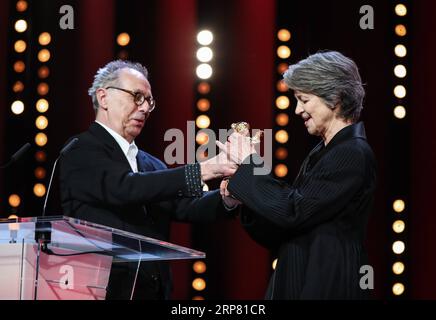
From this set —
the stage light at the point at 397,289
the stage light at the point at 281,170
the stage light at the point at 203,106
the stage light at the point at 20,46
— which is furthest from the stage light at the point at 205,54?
the stage light at the point at 397,289

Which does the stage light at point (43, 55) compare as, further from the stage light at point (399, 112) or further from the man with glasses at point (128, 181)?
the stage light at point (399, 112)

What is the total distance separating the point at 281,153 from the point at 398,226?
1.99 ft

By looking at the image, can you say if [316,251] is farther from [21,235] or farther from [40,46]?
[40,46]

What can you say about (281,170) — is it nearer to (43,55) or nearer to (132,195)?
(132,195)

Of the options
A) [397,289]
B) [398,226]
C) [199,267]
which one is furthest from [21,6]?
[397,289]

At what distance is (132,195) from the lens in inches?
96.8

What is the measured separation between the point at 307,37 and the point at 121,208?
127 centimetres

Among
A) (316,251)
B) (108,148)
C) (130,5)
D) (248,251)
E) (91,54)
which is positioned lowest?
(248,251)

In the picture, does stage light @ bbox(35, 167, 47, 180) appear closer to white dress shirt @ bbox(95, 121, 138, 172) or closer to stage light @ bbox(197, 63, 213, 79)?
white dress shirt @ bbox(95, 121, 138, 172)

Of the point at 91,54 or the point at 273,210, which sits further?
the point at 91,54

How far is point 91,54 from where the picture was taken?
338 cm

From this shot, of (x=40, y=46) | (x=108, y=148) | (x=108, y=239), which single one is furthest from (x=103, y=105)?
(x=108, y=239)

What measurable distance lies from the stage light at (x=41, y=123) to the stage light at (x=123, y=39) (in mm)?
483

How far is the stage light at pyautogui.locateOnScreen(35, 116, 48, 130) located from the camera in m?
3.30
